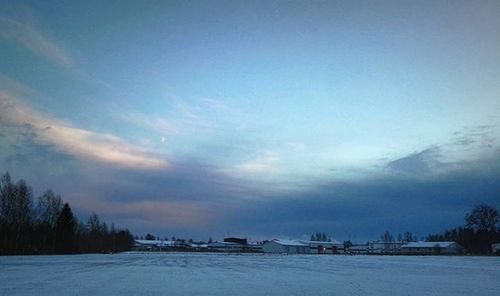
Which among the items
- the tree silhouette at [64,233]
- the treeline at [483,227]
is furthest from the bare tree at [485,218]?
the tree silhouette at [64,233]

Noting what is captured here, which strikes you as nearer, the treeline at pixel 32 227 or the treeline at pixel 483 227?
the treeline at pixel 32 227

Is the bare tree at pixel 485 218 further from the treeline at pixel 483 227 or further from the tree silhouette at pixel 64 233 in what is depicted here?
the tree silhouette at pixel 64 233

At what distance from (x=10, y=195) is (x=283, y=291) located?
100433mm

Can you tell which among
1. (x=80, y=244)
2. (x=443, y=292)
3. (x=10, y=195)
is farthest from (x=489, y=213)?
(x=443, y=292)

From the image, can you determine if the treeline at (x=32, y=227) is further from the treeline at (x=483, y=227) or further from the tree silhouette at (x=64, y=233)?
the treeline at (x=483, y=227)

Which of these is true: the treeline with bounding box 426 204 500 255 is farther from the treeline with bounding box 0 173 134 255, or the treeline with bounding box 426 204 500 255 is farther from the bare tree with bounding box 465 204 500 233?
the treeline with bounding box 0 173 134 255

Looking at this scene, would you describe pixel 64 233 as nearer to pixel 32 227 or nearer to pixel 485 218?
pixel 32 227

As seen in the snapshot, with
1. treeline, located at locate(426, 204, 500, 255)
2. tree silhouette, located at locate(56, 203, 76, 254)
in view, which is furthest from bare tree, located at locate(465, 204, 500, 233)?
tree silhouette, located at locate(56, 203, 76, 254)

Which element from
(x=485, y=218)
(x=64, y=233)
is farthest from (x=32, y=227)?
(x=485, y=218)

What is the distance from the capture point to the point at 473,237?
153625mm

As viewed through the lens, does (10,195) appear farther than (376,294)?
Yes

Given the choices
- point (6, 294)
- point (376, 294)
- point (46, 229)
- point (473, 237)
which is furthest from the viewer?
point (473, 237)

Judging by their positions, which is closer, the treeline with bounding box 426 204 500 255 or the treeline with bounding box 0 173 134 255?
the treeline with bounding box 0 173 134 255

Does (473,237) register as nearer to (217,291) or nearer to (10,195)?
(10,195)
